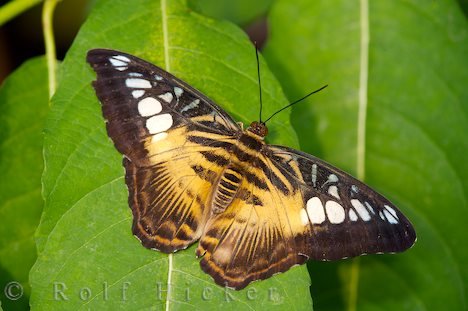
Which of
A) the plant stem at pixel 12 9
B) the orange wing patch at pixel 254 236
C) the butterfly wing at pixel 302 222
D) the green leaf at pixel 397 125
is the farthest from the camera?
the green leaf at pixel 397 125

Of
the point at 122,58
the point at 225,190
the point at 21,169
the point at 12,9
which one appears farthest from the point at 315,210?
the point at 12,9

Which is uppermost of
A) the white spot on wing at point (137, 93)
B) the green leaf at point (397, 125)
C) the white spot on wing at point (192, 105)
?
the white spot on wing at point (137, 93)

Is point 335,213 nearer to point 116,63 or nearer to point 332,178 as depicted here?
point 332,178

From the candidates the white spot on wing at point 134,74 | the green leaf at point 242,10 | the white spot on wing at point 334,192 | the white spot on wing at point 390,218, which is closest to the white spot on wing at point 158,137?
the white spot on wing at point 134,74

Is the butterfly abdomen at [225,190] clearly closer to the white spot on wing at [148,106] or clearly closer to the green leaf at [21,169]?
the white spot on wing at [148,106]

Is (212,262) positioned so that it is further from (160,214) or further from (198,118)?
(198,118)

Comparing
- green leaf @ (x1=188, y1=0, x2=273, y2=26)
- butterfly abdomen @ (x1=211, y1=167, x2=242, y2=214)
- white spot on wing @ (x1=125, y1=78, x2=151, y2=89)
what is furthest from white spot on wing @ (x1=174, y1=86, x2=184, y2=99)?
green leaf @ (x1=188, y1=0, x2=273, y2=26)
